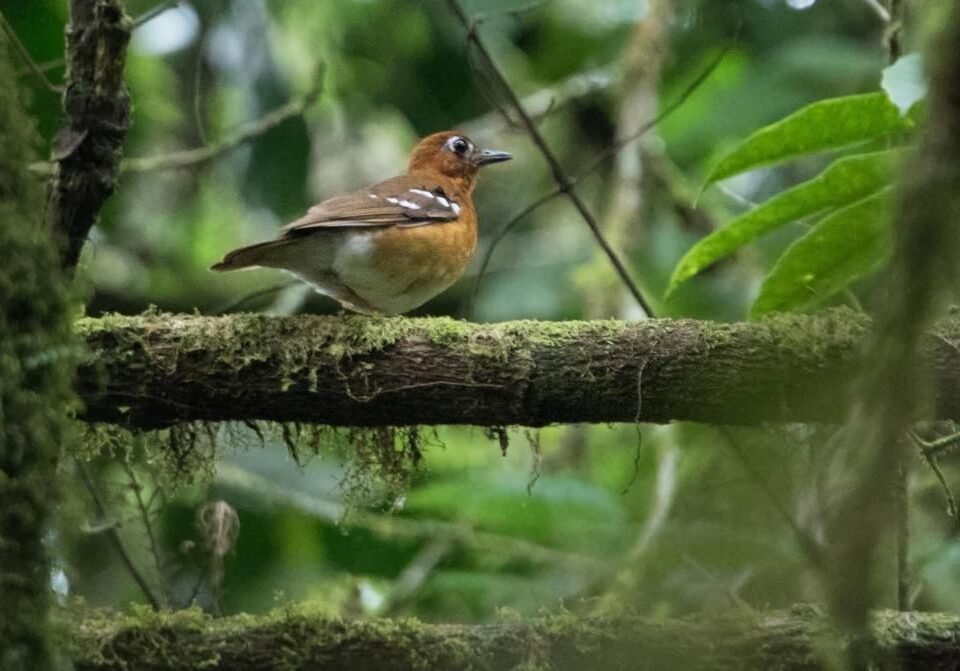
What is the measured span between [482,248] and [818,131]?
480 cm

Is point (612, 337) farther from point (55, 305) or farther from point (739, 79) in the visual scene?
point (739, 79)

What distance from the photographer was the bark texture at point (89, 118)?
11.1 ft

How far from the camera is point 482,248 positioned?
8.55m

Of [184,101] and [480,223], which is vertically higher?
[184,101]

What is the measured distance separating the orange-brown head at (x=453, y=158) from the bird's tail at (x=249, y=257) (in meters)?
1.45

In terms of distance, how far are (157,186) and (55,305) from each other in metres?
6.95

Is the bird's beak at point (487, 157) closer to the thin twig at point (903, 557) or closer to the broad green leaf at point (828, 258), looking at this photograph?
the broad green leaf at point (828, 258)

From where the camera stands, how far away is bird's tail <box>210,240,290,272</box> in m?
4.69

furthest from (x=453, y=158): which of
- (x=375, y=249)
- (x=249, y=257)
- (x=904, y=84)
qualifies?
(x=904, y=84)

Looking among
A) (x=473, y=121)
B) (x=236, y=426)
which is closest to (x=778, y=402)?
(x=236, y=426)

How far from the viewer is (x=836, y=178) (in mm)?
3809

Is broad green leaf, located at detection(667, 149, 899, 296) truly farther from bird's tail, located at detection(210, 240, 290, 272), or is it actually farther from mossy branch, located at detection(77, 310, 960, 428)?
bird's tail, located at detection(210, 240, 290, 272)

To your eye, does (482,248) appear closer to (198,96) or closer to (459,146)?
(459,146)

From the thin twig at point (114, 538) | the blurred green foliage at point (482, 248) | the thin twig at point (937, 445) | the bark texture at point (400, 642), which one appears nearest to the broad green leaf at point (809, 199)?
the blurred green foliage at point (482, 248)
